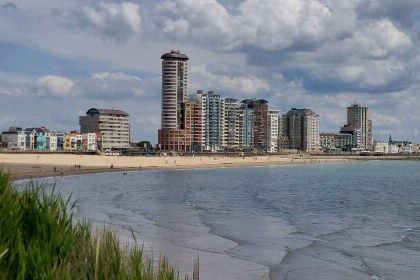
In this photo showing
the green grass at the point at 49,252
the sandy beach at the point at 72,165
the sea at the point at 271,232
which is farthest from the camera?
the sandy beach at the point at 72,165

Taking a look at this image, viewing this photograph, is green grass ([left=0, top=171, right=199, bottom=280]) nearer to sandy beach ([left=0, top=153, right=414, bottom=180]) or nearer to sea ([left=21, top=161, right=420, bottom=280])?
sea ([left=21, top=161, right=420, bottom=280])

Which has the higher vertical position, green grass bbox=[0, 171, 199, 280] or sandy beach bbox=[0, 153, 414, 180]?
green grass bbox=[0, 171, 199, 280]

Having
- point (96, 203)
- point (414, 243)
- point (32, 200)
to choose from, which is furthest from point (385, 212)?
point (32, 200)

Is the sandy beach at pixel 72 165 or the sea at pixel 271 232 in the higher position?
the sandy beach at pixel 72 165

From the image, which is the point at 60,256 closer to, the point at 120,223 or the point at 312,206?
the point at 120,223

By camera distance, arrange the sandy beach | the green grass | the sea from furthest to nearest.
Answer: the sandy beach < the sea < the green grass

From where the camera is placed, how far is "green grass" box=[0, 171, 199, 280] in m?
6.84

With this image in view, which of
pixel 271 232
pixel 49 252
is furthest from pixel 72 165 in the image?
pixel 49 252

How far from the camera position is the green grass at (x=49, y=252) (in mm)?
6836

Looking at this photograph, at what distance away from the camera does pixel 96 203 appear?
38.8m

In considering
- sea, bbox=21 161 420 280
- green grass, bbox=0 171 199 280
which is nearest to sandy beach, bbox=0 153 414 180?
sea, bbox=21 161 420 280

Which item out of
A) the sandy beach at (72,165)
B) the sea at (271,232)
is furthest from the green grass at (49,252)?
the sandy beach at (72,165)

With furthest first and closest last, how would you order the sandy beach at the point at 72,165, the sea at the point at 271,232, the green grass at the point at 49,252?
the sandy beach at the point at 72,165 < the sea at the point at 271,232 < the green grass at the point at 49,252

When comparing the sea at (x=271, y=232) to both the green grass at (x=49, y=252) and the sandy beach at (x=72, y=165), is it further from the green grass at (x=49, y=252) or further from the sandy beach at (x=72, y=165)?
the sandy beach at (x=72, y=165)
